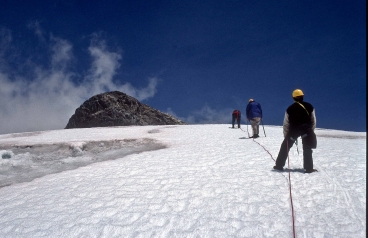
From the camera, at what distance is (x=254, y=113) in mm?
12789

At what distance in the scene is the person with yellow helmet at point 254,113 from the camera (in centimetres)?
1282

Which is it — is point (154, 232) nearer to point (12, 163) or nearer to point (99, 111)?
point (12, 163)

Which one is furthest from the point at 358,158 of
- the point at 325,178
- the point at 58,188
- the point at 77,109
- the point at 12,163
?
the point at 77,109

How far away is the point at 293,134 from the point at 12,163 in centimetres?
1103

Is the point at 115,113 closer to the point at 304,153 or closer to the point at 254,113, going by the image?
the point at 254,113

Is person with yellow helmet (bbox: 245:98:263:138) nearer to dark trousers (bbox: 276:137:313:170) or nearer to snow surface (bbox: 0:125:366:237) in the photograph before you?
snow surface (bbox: 0:125:366:237)

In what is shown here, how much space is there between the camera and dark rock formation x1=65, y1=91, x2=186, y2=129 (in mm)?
86312

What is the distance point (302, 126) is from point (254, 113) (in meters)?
6.84

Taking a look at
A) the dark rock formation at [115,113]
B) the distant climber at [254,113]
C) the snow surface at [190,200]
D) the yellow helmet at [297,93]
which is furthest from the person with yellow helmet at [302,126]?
the dark rock formation at [115,113]

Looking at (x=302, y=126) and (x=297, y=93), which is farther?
(x=297, y=93)

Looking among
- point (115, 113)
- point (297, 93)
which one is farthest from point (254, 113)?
point (115, 113)

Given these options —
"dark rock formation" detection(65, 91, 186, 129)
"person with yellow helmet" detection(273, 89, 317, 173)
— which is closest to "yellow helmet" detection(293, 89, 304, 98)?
"person with yellow helmet" detection(273, 89, 317, 173)

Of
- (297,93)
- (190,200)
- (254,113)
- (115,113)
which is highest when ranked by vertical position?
(115,113)

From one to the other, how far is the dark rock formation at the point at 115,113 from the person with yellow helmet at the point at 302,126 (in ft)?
255
